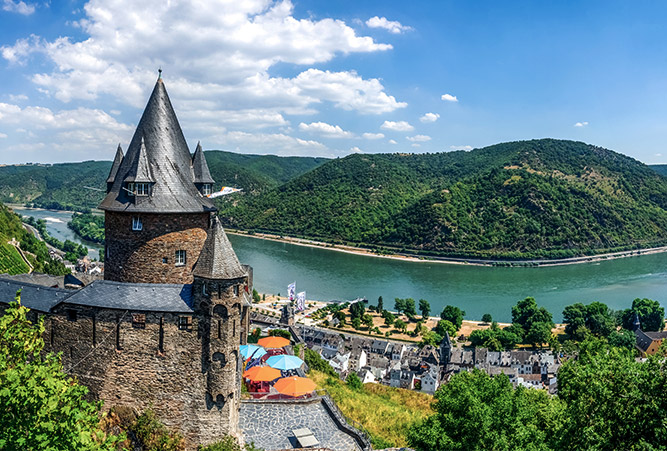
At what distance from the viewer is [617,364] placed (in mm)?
13719

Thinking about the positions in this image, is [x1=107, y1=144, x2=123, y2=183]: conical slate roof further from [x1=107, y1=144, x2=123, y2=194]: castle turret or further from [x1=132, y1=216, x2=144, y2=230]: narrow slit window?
[x1=132, y1=216, x2=144, y2=230]: narrow slit window

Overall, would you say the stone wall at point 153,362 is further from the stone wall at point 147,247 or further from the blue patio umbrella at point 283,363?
the blue patio umbrella at point 283,363

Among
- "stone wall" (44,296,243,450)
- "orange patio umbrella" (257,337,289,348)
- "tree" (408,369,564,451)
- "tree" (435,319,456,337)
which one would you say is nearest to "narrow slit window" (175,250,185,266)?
"stone wall" (44,296,243,450)

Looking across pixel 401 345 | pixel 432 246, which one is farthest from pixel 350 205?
pixel 401 345

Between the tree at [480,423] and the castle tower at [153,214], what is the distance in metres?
9.99

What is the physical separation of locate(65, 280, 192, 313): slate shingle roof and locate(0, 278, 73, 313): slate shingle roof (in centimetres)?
66

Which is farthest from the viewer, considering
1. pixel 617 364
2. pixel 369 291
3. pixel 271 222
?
pixel 271 222

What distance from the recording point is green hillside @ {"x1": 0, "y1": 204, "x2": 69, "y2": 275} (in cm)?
5629

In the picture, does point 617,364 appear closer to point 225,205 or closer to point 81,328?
point 81,328

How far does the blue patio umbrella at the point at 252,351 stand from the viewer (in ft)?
88.8

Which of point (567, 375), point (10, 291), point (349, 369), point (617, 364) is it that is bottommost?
point (349, 369)

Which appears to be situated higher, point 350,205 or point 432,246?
point 350,205

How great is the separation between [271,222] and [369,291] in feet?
241

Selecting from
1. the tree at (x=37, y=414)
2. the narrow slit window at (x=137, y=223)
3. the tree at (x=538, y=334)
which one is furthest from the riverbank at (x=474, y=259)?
the tree at (x=37, y=414)
